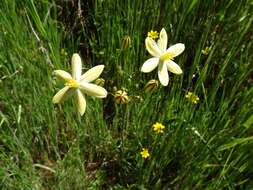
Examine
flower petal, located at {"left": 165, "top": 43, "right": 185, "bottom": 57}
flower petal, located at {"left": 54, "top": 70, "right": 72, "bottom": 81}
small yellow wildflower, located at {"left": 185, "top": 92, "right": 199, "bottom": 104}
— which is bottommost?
small yellow wildflower, located at {"left": 185, "top": 92, "right": 199, "bottom": 104}

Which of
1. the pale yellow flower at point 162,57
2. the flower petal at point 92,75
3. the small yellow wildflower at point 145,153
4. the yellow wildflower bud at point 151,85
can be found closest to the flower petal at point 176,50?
the pale yellow flower at point 162,57

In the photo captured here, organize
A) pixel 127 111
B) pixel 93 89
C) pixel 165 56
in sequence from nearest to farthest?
1. pixel 93 89
2. pixel 165 56
3. pixel 127 111

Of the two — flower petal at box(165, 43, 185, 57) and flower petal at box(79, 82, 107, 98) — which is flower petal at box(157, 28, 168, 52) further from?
flower petal at box(79, 82, 107, 98)

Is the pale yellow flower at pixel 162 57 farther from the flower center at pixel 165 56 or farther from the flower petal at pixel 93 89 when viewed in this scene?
the flower petal at pixel 93 89

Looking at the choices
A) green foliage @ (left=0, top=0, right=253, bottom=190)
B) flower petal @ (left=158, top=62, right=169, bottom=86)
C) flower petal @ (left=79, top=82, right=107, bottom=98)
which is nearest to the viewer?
flower petal @ (left=79, top=82, right=107, bottom=98)

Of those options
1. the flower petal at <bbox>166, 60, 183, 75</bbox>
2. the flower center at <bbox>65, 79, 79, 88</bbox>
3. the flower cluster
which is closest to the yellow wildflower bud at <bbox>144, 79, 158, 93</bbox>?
the flower cluster

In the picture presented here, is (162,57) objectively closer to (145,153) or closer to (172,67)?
(172,67)

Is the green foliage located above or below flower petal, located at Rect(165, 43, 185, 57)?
below

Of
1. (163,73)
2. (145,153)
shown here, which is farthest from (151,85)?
(145,153)
